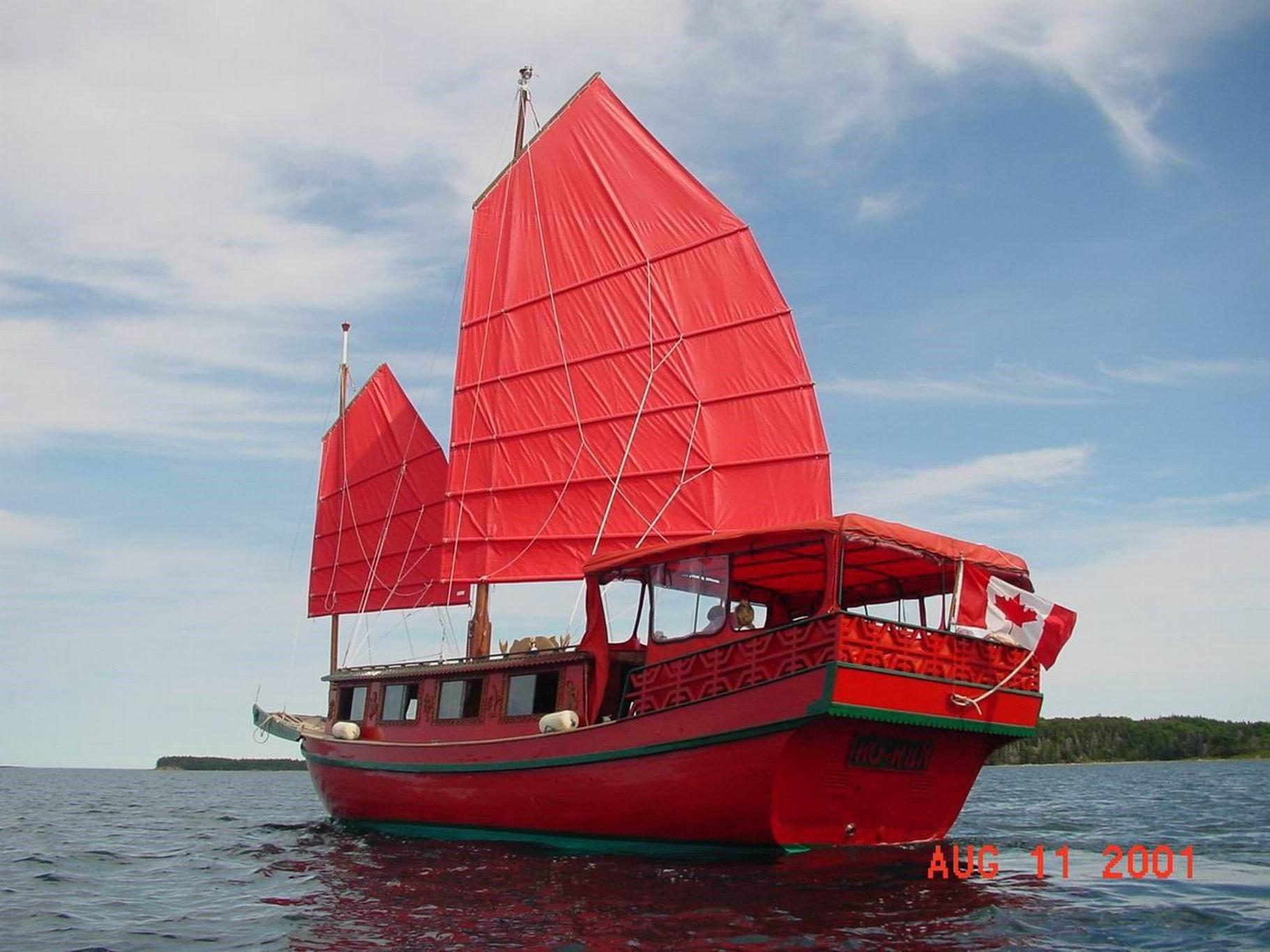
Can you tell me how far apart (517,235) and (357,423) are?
27.0ft

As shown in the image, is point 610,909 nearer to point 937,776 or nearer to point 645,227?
point 937,776

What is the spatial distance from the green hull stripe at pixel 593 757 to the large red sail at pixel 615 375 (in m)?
3.77

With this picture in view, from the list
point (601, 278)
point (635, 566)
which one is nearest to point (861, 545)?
point (635, 566)

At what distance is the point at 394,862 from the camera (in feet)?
45.9

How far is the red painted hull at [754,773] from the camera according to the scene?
37.7ft

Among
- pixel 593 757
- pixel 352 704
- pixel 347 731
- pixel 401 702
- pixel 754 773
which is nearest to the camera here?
pixel 754 773

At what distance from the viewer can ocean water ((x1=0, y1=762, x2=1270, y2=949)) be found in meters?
8.66

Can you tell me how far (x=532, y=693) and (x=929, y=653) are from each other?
5.78m

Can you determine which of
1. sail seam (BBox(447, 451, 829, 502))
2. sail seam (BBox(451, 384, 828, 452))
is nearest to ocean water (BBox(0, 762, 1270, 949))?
sail seam (BBox(447, 451, 829, 502))

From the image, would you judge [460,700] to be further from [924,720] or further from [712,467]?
[924,720]

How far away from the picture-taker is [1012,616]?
12750 millimetres

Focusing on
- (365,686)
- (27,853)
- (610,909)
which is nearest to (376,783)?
(365,686)

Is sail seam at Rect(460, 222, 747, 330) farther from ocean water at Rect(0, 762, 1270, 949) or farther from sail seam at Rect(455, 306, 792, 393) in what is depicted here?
ocean water at Rect(0, 762, 1270, 949)

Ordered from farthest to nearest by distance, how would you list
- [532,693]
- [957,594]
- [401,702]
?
[401,702], [532,693], [957,594]
